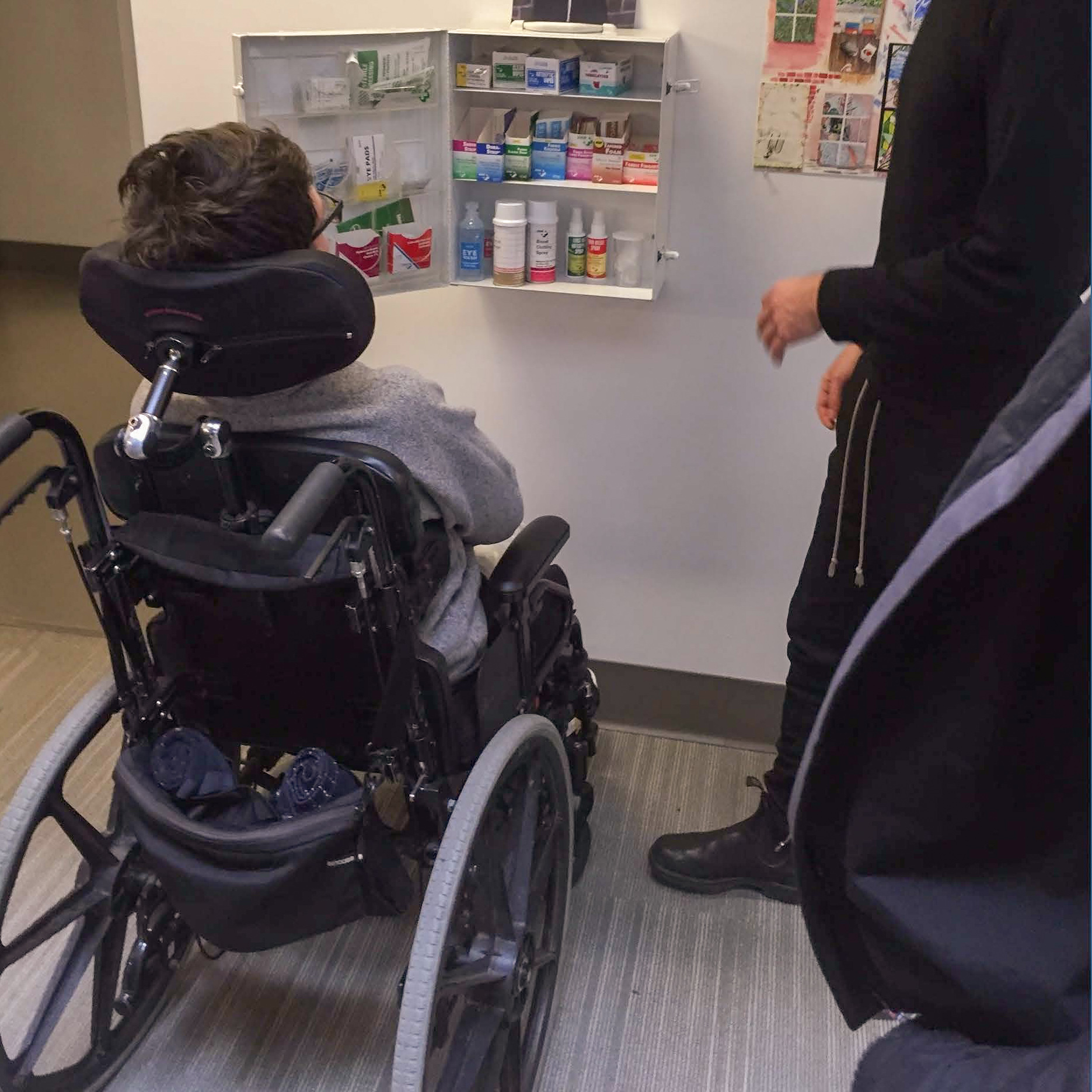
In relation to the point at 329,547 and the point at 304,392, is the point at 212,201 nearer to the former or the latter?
the point at 304,392

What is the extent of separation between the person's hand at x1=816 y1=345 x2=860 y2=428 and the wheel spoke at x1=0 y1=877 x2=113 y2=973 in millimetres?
1140

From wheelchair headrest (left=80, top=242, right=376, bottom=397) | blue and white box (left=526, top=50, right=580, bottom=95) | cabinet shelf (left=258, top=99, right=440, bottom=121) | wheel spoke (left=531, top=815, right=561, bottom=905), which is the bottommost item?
wheel spoke (left=531, top=815, right=561, bottom=905)

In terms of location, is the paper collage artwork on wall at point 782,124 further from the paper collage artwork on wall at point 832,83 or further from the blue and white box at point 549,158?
the blue and white box at point 549,158

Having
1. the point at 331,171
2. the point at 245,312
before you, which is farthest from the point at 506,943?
the point at 331,171

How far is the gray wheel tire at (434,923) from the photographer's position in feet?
3.91

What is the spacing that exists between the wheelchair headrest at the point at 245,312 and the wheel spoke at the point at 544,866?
2.35 ft

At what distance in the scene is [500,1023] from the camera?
1.38m

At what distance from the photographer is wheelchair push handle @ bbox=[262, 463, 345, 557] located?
93 centimetres

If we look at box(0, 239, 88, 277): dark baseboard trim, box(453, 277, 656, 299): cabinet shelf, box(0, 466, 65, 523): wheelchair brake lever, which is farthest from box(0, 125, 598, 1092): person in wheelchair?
box(0, 239, 88, 277): dark baseboard trim

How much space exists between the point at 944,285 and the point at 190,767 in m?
0.98

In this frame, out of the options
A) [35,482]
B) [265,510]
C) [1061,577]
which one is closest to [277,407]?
[265,510]

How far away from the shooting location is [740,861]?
6.06ft

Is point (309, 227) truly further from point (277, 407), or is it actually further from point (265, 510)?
point (265, 510)

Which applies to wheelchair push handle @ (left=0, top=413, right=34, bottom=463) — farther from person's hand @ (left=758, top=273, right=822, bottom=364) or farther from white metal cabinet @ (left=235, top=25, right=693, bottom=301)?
person's hand @ (left=758, top=273, right=822, bottom=364)
